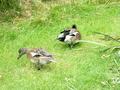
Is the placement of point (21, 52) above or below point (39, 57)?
below

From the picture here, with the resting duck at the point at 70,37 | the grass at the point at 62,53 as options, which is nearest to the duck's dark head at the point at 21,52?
the grass at the point at 62,53

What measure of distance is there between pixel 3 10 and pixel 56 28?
51.8 inches

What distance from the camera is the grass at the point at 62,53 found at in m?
7.00

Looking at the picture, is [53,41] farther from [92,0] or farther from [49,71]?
[92,0]

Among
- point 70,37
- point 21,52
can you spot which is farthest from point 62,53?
point 21,52

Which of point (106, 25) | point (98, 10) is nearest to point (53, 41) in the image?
point (106, 25)

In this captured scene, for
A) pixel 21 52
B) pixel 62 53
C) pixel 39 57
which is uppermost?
pixel 39 57

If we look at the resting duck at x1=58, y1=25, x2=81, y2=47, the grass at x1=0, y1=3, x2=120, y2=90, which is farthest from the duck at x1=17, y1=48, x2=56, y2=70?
the resting duck at x1=58, y1=25, x2=81, y2=47

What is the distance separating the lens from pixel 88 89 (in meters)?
6.72

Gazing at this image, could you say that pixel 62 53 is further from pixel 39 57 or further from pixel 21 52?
pixel 39 57

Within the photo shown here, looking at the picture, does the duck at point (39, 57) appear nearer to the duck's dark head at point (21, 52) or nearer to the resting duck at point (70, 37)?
the duck's dark head at point (21, 52)

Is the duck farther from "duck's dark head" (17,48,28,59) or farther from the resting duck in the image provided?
the resting duck

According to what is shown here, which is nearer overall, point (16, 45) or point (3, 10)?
point (16, 45)

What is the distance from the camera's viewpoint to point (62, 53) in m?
8.36
